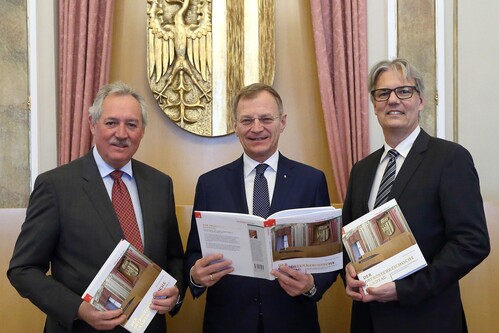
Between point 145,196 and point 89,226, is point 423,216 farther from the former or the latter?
point 89,226

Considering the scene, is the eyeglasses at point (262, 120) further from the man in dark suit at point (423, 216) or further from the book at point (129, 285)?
the book at point (129, 285)

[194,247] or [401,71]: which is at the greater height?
[401,71]

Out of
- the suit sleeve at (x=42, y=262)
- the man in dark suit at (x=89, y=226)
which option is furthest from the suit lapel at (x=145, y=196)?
the suit sleeve at (x=42, y=262)

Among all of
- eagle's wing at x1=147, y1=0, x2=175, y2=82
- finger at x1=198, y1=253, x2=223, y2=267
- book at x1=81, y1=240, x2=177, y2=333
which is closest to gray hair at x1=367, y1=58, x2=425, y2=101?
finger at x1=198, y1=253, x2=223, y2=267

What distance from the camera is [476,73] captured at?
13.9 ft

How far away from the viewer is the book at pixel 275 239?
2.26m

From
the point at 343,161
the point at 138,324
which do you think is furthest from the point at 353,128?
the point at 138,324

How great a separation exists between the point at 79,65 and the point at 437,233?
3.06 metres

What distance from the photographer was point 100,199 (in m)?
2.51

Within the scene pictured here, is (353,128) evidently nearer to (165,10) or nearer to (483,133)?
(483,133)

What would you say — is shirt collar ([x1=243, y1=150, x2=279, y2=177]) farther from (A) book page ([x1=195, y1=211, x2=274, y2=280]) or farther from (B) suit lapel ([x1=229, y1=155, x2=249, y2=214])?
(A) book page ([x1=195, y1=211, x2=274, y2=280])

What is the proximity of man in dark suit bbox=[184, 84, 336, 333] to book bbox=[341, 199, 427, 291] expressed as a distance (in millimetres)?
280

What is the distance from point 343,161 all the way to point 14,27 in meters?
2.71

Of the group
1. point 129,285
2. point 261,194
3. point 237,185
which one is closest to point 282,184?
point 261,194
